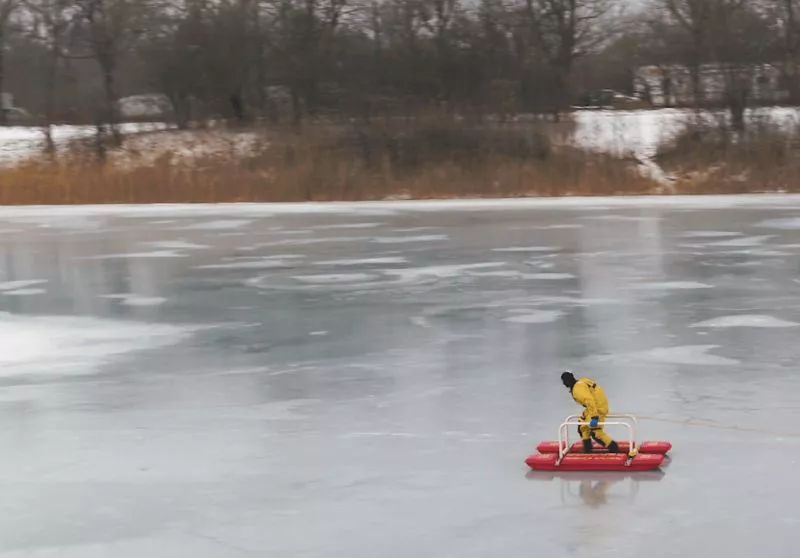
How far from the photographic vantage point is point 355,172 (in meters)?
27.8

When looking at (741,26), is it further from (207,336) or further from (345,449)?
(345,449)

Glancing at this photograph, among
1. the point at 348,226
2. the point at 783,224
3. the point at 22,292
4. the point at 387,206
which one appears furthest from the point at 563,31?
the point at 22,292

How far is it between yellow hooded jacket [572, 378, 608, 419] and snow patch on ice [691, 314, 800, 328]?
12.4 ft

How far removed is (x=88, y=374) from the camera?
8.19 m

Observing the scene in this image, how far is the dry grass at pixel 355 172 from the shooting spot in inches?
1052

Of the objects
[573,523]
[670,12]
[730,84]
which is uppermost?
[670,12]

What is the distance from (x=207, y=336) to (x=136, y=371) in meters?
1.37

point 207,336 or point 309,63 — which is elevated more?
point 309,63

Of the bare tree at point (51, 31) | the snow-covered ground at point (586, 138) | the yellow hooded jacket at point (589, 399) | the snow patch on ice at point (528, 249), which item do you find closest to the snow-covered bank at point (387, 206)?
the snow-covered ground at point (586, 138)

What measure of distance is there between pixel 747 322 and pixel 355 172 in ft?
62.0

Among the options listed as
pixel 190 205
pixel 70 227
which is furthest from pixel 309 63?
pixel 70 227

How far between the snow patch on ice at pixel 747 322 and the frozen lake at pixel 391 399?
48 millimetres

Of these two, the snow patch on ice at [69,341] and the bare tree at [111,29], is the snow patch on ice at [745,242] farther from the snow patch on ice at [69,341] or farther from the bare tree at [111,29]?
the bare tree at [111,29]

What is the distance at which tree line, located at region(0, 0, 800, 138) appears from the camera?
31594 millimetres
